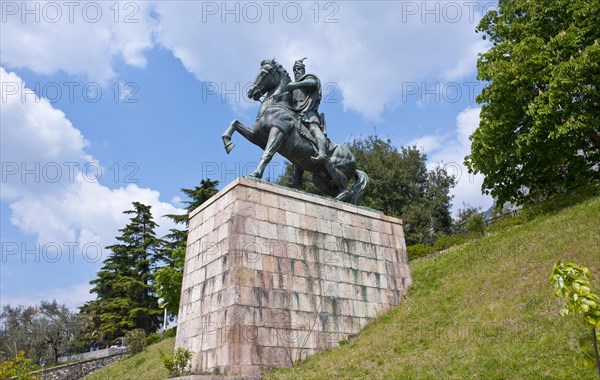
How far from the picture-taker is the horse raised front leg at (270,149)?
12.9 metres

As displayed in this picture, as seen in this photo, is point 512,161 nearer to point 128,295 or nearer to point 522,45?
point 522,45

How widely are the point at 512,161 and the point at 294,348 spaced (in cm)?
1508

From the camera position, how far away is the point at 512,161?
853 inches

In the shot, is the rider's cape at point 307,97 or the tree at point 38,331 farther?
the tree at point 38,331

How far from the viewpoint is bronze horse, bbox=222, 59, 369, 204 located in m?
13.4

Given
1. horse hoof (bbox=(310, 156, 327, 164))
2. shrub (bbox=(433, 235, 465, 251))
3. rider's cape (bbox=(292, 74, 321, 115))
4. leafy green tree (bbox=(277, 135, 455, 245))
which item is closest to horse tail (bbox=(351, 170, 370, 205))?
horse hoof (bbox=(310, 156, 327, 164))

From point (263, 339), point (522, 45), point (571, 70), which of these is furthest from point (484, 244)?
point (263, 339)

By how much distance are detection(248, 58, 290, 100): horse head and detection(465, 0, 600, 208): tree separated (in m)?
11.2

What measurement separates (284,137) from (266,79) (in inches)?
70.9

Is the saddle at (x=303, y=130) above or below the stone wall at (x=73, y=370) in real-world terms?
above

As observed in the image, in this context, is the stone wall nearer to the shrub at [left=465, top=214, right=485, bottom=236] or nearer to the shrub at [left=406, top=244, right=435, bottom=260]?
the shrub at [left=406, top=244, right=435, bottom=260]

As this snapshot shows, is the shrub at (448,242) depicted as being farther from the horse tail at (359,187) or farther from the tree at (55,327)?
the tree at (55,327)

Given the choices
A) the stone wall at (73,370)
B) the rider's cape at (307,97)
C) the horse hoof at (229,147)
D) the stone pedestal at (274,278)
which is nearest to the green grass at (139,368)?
the stone wall at (73,370)

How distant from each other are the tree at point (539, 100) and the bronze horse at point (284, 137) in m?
9.32
